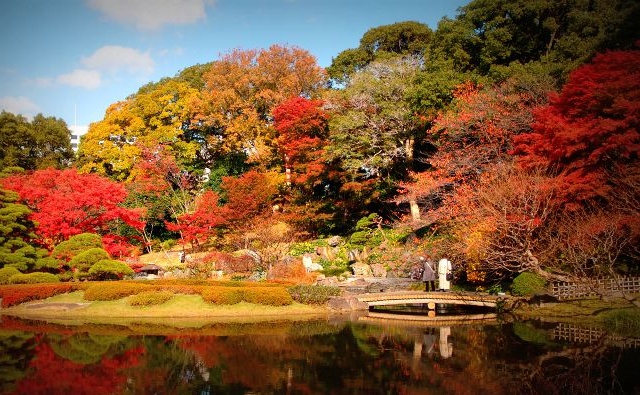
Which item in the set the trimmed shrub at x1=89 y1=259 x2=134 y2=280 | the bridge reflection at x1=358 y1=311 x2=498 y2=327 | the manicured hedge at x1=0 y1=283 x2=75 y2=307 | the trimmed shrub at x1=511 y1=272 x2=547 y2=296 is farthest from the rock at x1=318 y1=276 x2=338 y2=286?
the manicured hedge at x1=0 y1=283 x2=75 y2=307

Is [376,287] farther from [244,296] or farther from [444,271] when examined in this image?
[244,296]

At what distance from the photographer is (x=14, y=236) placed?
70.9ft

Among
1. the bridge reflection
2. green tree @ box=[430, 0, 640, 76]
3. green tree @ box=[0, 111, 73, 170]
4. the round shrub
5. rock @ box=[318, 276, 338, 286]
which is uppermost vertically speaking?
green tree @ box=[430, 0, 640, 76]

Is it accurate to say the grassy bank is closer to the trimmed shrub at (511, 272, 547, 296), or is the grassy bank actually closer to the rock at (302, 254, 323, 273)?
the trimmed shrub at (511, 272, 547, 296)

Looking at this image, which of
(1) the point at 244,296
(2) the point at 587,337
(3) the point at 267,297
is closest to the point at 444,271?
(2) the point at 587,337

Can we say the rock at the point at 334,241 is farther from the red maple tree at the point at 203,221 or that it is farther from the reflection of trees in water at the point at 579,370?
the reflection of trees in water at the point at 579,370

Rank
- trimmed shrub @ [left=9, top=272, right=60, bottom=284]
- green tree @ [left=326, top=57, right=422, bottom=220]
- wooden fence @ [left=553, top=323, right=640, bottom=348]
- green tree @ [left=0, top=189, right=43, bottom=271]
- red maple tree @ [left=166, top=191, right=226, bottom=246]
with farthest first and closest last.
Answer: red maple tree @ [left=166, top=191, right=226, bottom=246] < green tree @ [left=326, top=57, right=422, bottom=220] < green tree @ [left=0, top=189, right=43, bottom=271] < trimmed shrub @ [left=9, top=272, right=60, bottom=284] < wooden fence @ [left=553, top=323, right=640, bottom=348]

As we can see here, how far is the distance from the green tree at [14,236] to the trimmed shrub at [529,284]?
20826 millimetres

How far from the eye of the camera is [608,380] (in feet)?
31.6

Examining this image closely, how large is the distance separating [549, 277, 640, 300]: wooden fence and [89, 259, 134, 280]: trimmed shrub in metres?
17.9

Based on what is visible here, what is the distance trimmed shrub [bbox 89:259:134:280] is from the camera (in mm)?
20500

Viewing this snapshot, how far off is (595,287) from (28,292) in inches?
811

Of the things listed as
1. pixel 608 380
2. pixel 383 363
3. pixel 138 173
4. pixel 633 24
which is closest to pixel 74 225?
pixel 138 173

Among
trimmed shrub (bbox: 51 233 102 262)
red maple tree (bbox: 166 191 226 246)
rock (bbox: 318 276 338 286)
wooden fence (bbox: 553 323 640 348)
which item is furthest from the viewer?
red maple tree (bbox: 166 191 226 246)
